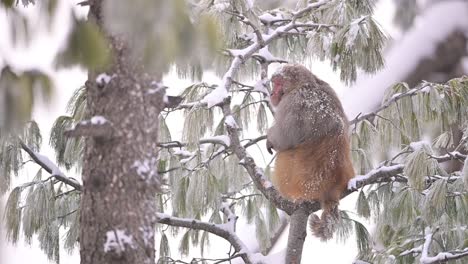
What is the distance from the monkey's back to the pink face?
27cm

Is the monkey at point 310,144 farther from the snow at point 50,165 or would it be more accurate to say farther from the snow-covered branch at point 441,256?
the snow at point 50,165

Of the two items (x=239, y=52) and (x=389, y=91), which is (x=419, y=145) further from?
(x=239, y=52)

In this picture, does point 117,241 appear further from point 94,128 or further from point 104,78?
point 104,78

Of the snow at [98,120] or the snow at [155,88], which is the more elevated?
the snow at [155,88]

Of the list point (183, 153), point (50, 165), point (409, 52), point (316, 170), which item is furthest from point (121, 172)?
point (409, 52)

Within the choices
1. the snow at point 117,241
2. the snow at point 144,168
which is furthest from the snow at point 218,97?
the snow at point 117,241

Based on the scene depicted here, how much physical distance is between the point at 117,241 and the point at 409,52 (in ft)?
8.50

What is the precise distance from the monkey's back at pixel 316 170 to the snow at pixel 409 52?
1.85ft

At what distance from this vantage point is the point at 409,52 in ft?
13.5

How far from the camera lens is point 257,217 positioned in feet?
13.1

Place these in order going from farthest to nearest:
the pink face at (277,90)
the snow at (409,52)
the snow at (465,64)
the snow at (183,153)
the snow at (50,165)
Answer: the snow at (465,64), the snow at (409,52), the snow at (183,153), the pink face at (277,90), the snow at (50,165)

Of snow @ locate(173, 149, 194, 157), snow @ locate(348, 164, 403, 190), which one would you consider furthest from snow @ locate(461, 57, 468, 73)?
snow @ locate(173, 149, 194, 157)

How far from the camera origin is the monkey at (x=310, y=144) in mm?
3215

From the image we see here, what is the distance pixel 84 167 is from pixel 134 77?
0.28 m
